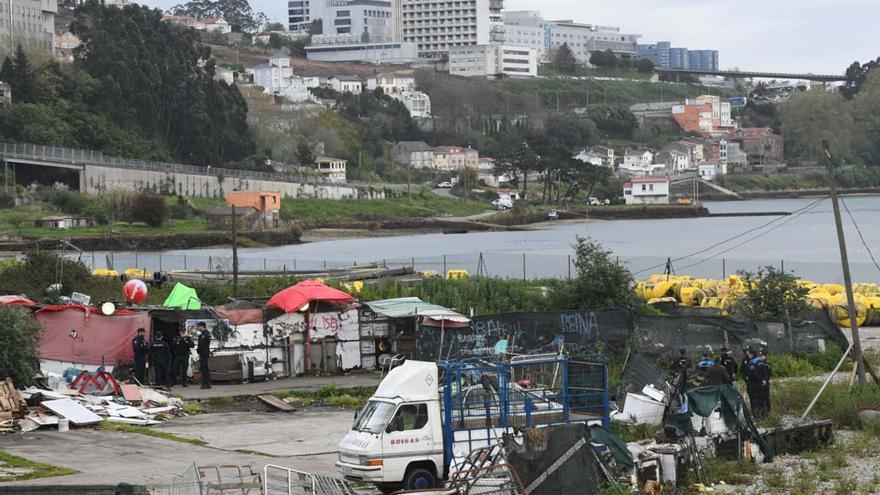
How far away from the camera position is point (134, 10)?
11506 centimetres

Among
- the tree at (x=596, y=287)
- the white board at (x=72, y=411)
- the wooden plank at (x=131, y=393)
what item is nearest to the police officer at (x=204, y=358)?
the wooden plank at (x=131, y=393)

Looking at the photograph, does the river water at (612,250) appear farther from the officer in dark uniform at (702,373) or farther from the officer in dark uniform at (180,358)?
the officer in dark uniform at (702,373)

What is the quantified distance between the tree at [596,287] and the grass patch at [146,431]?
38.4 ft

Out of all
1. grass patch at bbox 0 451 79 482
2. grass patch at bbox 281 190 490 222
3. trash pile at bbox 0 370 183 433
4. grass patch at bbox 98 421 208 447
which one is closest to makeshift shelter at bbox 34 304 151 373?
trash pile at bbox 0 370 183 433

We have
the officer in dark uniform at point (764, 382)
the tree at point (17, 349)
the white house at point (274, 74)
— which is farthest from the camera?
the white house at point (274, 74)

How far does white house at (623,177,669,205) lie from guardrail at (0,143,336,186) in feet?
168

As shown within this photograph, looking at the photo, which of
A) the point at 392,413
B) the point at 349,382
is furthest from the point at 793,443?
the point at 349,382

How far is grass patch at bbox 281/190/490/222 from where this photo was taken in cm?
10875

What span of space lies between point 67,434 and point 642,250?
7201 cm

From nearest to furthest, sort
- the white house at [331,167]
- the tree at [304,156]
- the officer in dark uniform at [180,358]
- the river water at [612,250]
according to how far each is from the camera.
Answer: the officer in dark uniform at [180,358]
the river water at [612,250]
the white house at [331,167]
the tree at [304,156]

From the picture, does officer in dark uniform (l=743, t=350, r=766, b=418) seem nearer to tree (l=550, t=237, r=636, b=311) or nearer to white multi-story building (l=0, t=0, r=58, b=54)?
tree (l=550, t=237, r=636, b=311)

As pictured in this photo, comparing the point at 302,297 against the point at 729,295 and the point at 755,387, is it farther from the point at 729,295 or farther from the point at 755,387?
the point at 729,295

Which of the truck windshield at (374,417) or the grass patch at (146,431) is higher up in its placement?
the truck windshield at (374,417)

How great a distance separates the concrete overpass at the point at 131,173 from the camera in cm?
9244
